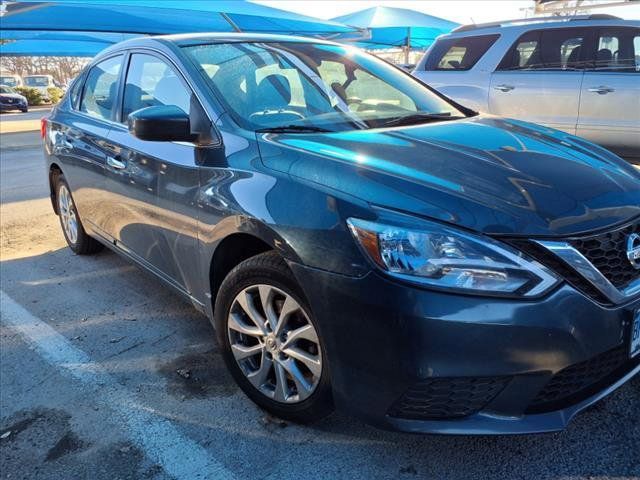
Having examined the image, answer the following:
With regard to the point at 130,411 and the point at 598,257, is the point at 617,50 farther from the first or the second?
the point at 130,411

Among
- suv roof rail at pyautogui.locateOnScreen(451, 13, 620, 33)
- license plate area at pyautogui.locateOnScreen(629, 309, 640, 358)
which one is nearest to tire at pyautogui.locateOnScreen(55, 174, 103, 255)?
license plate area at pyautogui.locateOnScreen(629, 309, 640, 358)

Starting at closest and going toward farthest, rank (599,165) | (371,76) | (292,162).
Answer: (292,162), (599,165), (371,76)

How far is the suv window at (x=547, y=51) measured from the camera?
6.24 m

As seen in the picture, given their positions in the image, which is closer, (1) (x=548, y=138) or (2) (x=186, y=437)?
(2) (x=186, y=437)

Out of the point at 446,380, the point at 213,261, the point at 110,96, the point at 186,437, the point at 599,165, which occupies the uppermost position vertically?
the point at 110,96

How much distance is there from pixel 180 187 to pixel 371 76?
138 cm

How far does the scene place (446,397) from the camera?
6.03 feet

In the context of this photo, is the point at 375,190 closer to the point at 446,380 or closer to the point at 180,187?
the point at 446,380

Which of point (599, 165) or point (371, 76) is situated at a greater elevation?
point (371, 76)

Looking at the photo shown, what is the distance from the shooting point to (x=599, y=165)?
7.60 feet

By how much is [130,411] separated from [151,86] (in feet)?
5.80

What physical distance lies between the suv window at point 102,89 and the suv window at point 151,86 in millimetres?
213

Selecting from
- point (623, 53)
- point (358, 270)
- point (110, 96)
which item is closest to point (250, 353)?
point (358, 270)

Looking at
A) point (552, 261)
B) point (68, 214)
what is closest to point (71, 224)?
point (68, 214)
